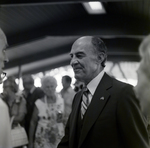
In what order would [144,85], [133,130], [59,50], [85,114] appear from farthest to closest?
1. [59,50]
2. [85,114]
3. [133,130]
4. [144,85]

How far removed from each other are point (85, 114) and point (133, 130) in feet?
1.14

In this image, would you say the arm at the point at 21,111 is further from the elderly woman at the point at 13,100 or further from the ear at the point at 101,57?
the ear at the point at 101,57

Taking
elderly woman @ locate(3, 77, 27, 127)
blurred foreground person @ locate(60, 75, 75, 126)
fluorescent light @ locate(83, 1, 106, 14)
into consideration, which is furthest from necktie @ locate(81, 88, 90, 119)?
fluorescent light @ locate(83, 1, 106, 14)

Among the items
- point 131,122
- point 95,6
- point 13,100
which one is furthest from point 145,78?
point 95,6

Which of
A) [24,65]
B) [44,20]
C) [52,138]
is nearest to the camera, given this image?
[52,138]

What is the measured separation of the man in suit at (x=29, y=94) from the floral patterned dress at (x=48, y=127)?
0.32 meters

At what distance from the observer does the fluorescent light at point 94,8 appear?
25.7ft

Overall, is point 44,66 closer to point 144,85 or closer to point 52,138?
point 52,138

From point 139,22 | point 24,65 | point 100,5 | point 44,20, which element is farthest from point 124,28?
point 24,65

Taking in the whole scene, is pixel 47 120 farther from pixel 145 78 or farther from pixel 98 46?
pixel 145 78

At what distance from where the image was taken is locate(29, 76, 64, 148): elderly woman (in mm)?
4184

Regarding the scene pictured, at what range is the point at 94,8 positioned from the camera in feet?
26.5

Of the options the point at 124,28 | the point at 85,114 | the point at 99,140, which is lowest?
the point at 99,140

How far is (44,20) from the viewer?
8.39m
